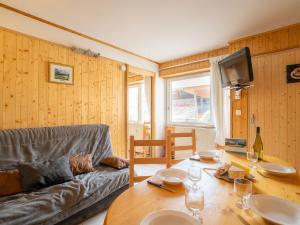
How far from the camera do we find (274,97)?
259cm

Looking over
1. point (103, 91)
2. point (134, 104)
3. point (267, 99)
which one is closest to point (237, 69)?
point (267, 99)

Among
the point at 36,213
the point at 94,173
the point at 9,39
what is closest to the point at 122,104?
the point at 94,173

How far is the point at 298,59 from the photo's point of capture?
7.86 feet

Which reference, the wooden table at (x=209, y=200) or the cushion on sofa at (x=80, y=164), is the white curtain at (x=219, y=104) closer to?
the wooden table at (x=209, y=200)

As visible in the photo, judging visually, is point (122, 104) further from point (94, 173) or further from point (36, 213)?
point (36, 213)

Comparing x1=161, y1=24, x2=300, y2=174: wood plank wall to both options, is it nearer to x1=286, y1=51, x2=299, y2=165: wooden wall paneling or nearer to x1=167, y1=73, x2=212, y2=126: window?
x1=286, y1=51, x2=299, y2=165: wooden wall paneling

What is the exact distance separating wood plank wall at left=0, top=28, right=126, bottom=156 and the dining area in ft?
6.43

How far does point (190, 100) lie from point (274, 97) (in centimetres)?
176

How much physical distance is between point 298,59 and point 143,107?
11.3 ft

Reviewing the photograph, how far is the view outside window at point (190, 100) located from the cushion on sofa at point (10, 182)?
3.31m

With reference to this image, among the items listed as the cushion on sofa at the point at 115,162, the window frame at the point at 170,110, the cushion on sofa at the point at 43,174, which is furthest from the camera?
the window frame at the point at 170,110

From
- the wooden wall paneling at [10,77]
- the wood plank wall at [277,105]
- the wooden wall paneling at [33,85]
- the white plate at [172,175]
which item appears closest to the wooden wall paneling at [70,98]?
the wooden wall paneling at [33,85]

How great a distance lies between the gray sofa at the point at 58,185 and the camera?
1427 millimetres

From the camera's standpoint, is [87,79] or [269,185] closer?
[269,185]
